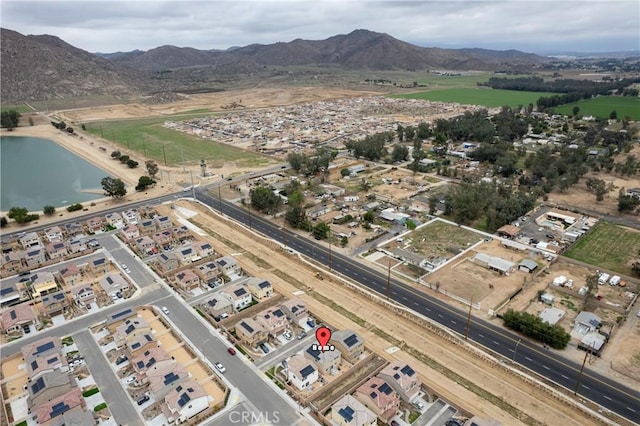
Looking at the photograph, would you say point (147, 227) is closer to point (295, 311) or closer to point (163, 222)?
point (163, 222)

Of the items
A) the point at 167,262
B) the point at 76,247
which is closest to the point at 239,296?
the point at 167,262

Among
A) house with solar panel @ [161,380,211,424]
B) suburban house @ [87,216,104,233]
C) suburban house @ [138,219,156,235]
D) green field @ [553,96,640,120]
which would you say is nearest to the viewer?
house with solar panel @ [161,380,211,424]

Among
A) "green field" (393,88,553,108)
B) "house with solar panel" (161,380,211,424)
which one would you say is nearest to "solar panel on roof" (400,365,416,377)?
"house with solar panel" (161,380,211,424)

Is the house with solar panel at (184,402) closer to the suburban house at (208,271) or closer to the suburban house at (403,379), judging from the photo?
the suburban house at (403,379)

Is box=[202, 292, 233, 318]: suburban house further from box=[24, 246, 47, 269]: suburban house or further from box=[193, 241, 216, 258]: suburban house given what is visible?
box=[24, 246, 47, 269]: suburban house

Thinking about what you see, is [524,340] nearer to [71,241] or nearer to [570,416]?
[570,416]

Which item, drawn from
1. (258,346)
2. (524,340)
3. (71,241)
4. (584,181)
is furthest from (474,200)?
(71,241)
